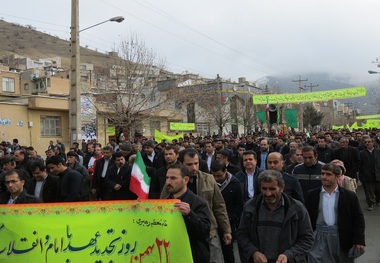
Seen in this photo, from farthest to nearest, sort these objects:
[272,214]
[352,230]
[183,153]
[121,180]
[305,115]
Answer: [305,115] → [121,180] → [183,153] → [352,230] → [272,214]

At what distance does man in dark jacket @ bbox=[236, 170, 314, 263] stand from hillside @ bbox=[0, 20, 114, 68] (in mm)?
113867

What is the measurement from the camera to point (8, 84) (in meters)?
45.4

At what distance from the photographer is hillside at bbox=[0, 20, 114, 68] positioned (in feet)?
387

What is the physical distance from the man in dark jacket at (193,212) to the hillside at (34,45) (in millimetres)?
113408

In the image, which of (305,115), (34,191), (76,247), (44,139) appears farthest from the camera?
(305,115)

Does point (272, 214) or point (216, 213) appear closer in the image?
point (272, 214)

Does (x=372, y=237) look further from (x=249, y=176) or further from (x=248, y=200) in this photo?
(x=248, y=200)

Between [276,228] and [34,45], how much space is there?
450ft

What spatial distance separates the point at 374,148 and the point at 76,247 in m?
9.16

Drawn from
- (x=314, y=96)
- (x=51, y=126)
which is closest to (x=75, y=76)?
(x=51, y=126)

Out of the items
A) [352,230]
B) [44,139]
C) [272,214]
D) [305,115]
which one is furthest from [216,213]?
[305,115]

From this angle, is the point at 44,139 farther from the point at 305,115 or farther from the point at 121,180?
the point at 305,115

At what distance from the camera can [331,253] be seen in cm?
474

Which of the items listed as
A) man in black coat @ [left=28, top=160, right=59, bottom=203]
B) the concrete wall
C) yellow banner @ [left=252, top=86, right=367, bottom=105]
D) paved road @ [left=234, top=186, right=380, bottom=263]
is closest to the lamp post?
man in black coat @ [left=28, top=160, right=59, bottom=203]
